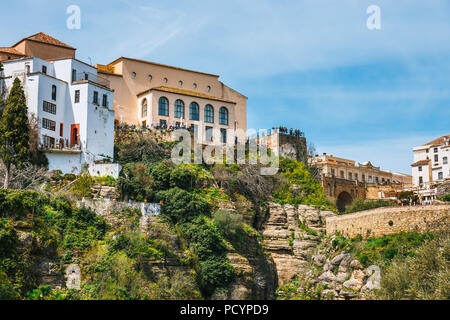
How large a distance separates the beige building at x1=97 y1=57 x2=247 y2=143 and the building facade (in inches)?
309

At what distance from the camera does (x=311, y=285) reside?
4866 centimetres

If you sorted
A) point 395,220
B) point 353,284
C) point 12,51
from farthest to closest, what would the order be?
point 12,51
point 395,220
point 353,284

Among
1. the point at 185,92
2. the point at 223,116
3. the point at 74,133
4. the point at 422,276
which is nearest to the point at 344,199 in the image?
the point at 223,116

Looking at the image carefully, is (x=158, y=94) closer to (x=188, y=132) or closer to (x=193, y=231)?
(x=188, y=132)

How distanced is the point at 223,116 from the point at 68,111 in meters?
18.4

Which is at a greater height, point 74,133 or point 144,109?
point 144,109

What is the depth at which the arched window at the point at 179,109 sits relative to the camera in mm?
62375

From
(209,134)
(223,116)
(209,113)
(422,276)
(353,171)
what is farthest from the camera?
(353,171)

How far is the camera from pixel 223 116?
6519cm

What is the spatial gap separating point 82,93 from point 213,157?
12784mm

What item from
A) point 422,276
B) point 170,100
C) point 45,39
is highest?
point 45,39

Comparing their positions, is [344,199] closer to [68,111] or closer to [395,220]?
[395,220]

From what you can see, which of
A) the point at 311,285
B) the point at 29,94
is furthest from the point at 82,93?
the point at 311,285

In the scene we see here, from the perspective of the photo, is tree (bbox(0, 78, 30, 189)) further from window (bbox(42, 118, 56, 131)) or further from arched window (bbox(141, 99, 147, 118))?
arched window (bbox(141, 99, 147, 118))
